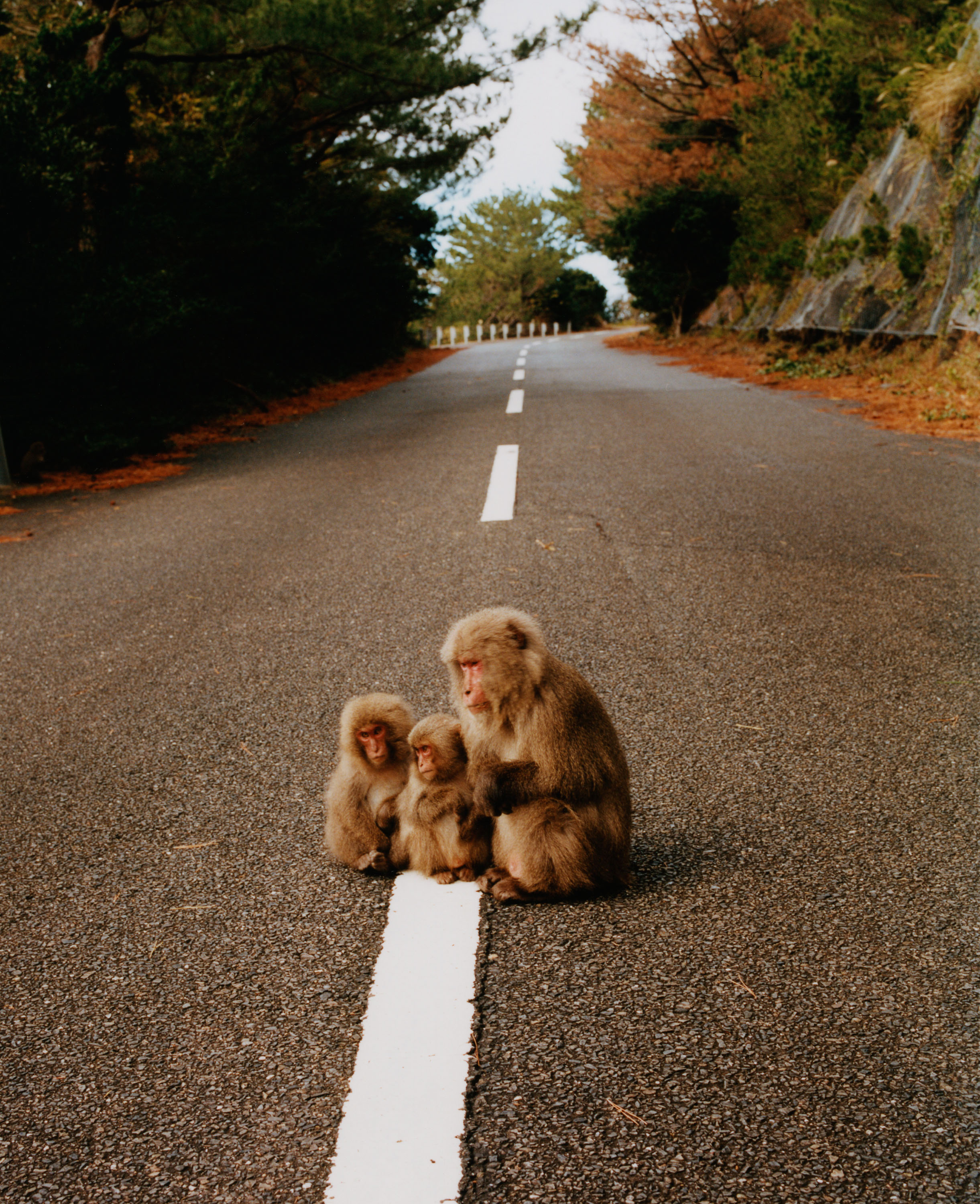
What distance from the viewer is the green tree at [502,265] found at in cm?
7962

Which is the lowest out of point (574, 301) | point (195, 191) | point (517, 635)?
point (574, 301)

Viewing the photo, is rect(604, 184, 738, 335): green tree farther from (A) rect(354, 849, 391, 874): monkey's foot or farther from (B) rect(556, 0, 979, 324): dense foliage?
(A) rect(354, 849, 391, 874): monkey's foot

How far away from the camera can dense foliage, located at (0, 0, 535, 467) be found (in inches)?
429

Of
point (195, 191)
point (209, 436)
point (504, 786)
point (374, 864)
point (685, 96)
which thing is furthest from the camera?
point (685, 96)

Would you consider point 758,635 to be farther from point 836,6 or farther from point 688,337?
point 688,337

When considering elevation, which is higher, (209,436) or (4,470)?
(4,470)

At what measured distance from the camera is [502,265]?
8006 cm

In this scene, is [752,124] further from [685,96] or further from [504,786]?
[504,786]

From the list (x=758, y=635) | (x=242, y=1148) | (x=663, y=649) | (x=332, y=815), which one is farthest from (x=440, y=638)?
(x=242, y=1148)

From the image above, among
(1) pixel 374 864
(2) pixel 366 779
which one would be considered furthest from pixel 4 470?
(1) pixel 374 864

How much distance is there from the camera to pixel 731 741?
368cm

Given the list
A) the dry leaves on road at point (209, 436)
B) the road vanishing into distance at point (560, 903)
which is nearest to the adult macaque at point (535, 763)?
the road vanishing into distance at point (560, 903)

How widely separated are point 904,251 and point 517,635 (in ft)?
48.4

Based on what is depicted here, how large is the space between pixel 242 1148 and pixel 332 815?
1163 mm
